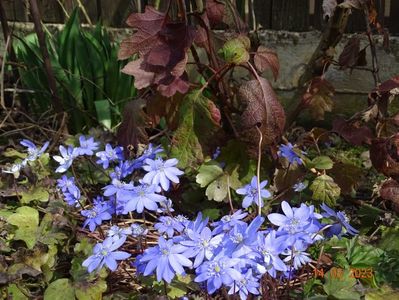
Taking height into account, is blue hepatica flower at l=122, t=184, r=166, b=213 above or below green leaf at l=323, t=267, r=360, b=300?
above

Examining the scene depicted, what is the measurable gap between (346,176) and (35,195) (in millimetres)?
1016

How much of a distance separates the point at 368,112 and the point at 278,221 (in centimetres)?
77

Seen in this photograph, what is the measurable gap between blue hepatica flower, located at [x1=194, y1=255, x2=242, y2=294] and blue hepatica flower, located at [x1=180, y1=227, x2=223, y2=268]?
0.03m

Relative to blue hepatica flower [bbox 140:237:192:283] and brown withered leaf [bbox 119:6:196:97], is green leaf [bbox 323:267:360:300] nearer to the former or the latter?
blue hepatica flower [bbox 140:237:192:283]

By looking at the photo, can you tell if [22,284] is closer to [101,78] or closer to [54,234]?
[54,234]

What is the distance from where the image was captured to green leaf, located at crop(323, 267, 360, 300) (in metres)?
1.56

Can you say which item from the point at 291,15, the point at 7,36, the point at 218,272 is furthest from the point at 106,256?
the point at 291,15

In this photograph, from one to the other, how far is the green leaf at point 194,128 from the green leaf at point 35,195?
46cm

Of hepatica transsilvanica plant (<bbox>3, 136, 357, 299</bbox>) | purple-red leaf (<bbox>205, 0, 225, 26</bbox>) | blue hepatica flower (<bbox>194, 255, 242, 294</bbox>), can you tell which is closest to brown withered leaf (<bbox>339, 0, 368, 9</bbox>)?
purple-red leaf (<bbox>205, 0, 225, 26</bbox>)

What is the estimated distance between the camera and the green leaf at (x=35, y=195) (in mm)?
2096

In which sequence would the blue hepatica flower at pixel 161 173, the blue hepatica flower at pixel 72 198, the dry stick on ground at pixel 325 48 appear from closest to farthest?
the blue hepatica flower at pixel 161 173 < the blue hepatica flower at pixel 72 198 < the dry stick on ground at pixel 325 48

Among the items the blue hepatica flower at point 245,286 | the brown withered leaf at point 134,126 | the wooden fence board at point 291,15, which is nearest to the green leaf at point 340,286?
the blue hepatica flower at point 245,286

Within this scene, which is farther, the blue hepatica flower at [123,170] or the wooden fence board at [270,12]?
the wooden fence board at [270,12]
